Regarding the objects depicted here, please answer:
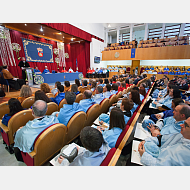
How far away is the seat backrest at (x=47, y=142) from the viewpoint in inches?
41.5

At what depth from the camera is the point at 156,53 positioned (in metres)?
11.4

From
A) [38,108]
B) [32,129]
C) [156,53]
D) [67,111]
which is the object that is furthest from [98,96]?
[156,53]

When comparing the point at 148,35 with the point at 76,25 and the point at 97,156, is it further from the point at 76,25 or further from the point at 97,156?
the point at 97,156

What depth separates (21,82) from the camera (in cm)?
545

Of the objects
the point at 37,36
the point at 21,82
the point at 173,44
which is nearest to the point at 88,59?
the point at 37,36

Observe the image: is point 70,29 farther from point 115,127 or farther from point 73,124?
point 115,127

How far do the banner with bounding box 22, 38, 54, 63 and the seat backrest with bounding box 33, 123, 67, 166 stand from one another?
8.90m

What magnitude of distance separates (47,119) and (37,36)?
9819 millimetres

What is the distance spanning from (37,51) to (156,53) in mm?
12141

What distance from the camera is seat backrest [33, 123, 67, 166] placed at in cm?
105

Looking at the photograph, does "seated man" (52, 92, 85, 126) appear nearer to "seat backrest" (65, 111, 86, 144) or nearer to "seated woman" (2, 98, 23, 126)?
"seat backrest" (65, 111, 86, 144)

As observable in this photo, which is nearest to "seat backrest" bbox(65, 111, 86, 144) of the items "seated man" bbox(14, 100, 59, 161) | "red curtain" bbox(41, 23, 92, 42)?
"seated man" bbox(14, 100, 59, 161)

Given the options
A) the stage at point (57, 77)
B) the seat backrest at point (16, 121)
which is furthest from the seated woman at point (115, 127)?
the stage at point (57, 77)

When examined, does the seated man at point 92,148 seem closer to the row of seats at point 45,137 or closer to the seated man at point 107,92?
the row of seats at point 45,137
